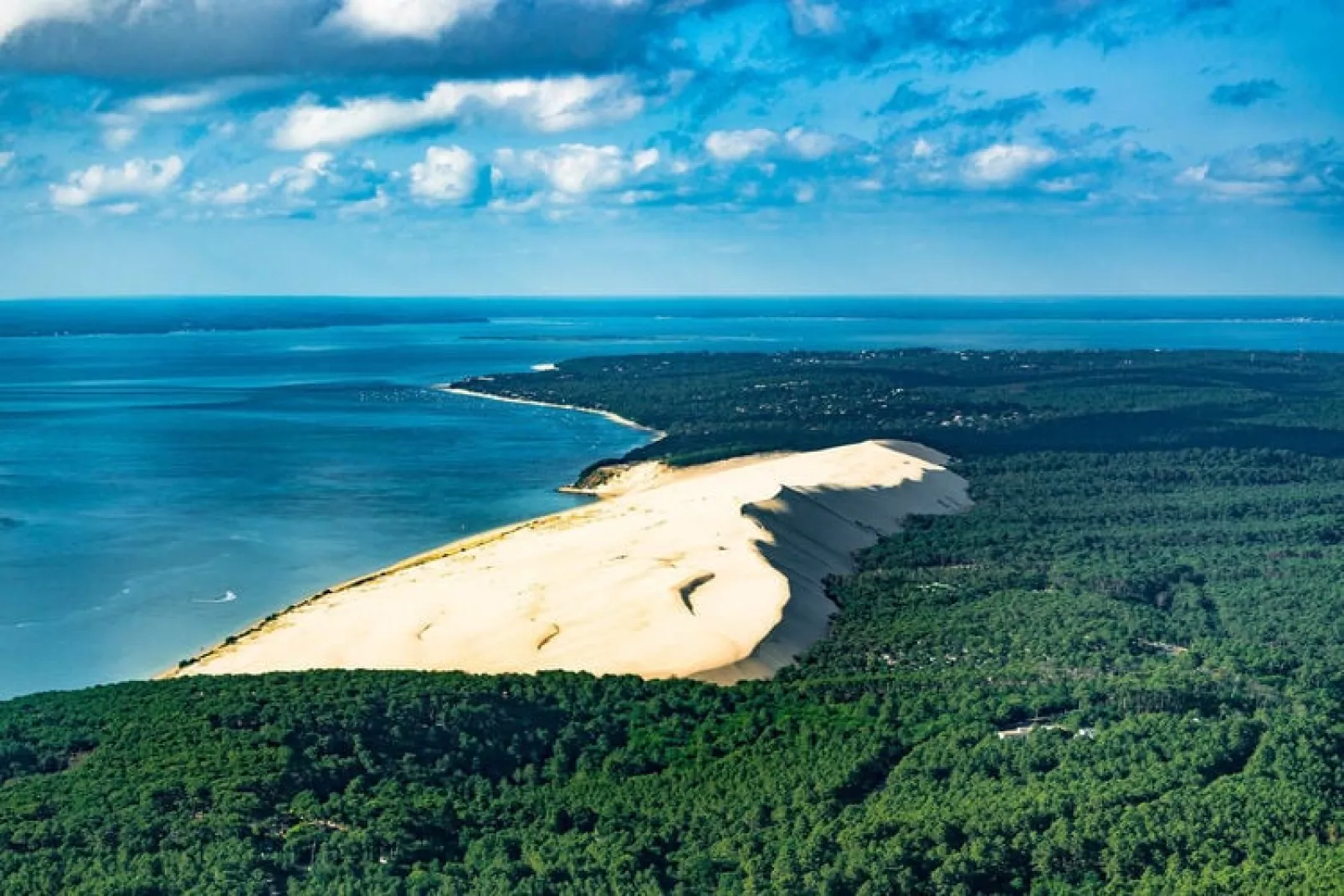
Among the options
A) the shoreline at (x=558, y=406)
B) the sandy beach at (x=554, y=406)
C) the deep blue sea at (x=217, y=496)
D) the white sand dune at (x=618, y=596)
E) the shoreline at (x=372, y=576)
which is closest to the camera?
the white sand dune at (x=618, y=596)

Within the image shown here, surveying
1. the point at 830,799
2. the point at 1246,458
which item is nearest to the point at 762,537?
the point at 830,799

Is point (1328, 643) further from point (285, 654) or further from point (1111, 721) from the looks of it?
point (285, 654)

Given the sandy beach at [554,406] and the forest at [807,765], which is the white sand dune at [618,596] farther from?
the sandy beach at [554,406]

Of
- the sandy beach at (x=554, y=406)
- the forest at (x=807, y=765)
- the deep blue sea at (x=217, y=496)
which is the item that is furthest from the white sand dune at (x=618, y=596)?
the sandy beach at (x=554, y=406)

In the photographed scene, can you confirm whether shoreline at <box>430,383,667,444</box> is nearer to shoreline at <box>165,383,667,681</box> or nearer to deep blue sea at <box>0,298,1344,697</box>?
deep blue sea at <box>0,298,1344,697</box>

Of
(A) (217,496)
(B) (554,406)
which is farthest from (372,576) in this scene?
(B) (554,406)

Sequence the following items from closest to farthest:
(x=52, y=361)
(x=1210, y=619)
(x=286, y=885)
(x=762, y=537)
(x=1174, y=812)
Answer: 1. (x=286, y=885)
2. (x=1174, y=812)
3. (x=1210, y=619)
4. (x=762, y=537)
5. (x=52, y=361)
